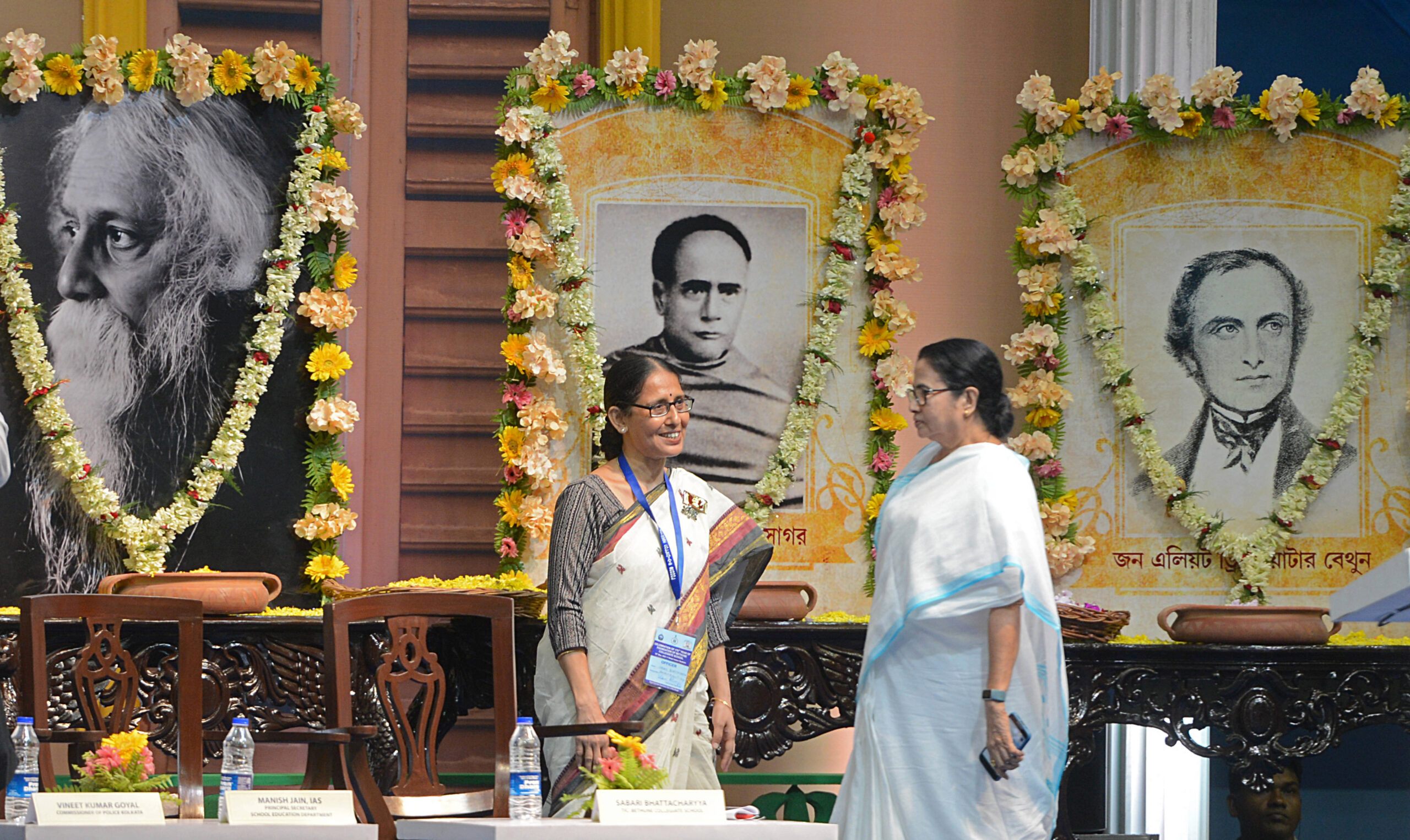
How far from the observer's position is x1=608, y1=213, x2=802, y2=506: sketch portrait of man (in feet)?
15.2

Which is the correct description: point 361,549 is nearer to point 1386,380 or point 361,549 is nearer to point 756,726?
point 756,726

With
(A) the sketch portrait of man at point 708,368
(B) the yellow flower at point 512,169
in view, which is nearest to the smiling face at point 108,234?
(B) the yellow flower at point 512,169

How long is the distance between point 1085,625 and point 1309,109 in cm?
176

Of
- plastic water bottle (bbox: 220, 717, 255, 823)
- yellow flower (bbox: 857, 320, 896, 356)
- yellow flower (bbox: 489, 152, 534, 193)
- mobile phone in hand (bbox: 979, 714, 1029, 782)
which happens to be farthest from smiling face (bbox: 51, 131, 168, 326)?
mobile phone in hand (bbox: 979, 714, 1029, 782)

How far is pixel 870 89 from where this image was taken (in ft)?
15.2

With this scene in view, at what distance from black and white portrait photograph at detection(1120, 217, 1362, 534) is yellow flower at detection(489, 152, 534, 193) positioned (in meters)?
1.79

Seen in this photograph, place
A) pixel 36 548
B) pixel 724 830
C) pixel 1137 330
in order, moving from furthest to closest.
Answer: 1. pixel 1137 330
2. pixel 36 548
3. pixel 724 830

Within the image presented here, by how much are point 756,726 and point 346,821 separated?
1.87 meters

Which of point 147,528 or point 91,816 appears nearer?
point 91,816

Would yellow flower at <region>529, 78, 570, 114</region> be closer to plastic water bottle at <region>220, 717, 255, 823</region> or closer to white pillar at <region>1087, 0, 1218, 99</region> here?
white pillar at <region>1087, 0, 1218, 99</region>

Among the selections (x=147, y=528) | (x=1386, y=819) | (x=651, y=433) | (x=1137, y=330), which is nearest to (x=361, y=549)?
(x=147, y=528)

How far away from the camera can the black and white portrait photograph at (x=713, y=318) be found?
462cm

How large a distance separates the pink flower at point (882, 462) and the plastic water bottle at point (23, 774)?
249cm

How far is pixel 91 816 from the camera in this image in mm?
2301
